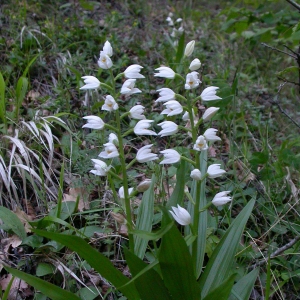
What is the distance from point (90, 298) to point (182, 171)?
84 cm

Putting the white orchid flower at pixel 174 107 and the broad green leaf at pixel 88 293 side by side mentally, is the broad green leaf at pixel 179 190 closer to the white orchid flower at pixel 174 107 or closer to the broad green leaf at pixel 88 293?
the white orchid flower at pixel 174 107

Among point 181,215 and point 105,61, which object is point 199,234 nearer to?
point 181,215

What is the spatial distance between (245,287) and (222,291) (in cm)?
32

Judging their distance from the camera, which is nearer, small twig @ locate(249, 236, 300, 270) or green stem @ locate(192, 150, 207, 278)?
green stem @ locate(192, 150, 207, 278)

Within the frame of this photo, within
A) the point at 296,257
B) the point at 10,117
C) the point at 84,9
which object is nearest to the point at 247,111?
the point at 296,257

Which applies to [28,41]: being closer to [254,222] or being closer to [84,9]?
[84,9]

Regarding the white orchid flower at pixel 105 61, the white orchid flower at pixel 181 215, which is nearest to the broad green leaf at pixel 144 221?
the white orchid flower at pixel 181 215

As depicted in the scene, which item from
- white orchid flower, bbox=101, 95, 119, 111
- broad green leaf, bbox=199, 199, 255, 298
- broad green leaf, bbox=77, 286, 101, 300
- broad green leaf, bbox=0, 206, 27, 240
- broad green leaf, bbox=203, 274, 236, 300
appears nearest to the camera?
broad green leaf, bbox=203, 274, 236, 300

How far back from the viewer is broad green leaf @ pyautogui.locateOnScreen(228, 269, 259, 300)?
1842 millimetres

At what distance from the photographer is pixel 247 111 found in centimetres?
404

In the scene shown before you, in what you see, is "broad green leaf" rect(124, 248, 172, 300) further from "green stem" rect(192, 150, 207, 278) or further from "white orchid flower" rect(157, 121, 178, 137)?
"white orchid flower" rect(157, 121, 178, 137)

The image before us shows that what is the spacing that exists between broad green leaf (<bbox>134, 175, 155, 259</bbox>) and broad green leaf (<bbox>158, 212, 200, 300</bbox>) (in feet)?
0.82

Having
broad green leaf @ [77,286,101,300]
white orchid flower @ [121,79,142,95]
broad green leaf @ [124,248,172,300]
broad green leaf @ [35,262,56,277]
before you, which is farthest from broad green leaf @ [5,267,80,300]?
white orchid flower @ [121,79,142,95]

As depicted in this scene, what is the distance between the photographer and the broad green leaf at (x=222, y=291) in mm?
1563
